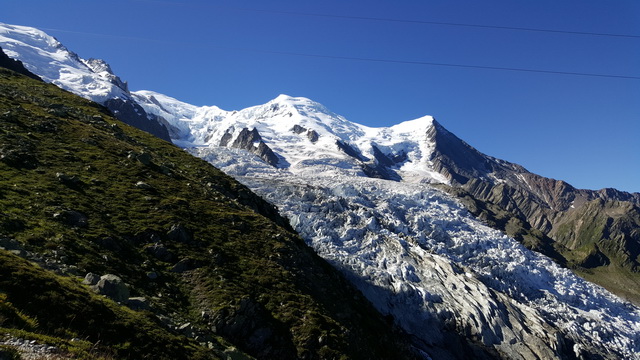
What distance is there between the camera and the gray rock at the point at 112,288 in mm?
19938

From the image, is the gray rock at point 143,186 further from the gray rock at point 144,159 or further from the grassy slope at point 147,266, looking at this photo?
the gray rock at point 144,159

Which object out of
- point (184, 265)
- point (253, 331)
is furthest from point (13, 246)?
point (253, 331)

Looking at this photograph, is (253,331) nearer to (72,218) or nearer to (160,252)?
(160,252)

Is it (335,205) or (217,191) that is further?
(335,205)

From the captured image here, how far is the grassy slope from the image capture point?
15.6 meters

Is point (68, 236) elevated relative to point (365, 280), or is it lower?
elevated

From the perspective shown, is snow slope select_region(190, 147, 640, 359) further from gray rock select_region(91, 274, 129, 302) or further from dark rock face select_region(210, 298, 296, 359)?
gray rock select_region(91, 274, 129, 302)

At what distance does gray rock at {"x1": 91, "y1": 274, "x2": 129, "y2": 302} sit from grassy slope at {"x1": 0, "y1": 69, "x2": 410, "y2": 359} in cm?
161

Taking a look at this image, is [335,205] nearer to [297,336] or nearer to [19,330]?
[297,336]

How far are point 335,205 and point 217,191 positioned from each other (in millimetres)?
114502

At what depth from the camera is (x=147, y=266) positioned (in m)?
26.2

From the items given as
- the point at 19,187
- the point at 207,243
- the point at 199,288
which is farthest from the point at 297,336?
the point at 19,187

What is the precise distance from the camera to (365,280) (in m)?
123

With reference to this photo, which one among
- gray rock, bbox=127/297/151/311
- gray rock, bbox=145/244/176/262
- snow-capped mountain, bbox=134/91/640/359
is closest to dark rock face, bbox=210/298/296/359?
gray rock, bbox=127/297/151/311
